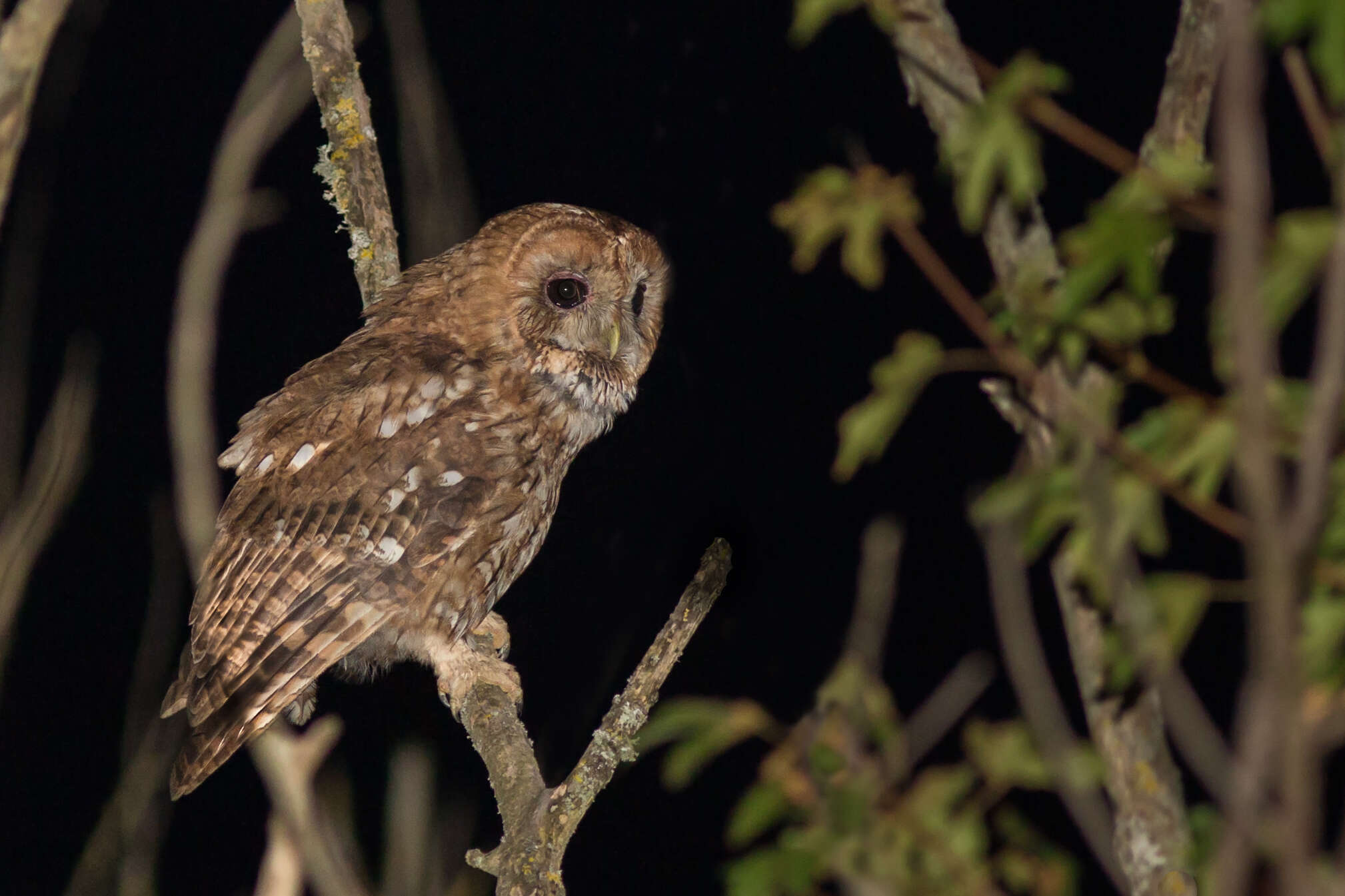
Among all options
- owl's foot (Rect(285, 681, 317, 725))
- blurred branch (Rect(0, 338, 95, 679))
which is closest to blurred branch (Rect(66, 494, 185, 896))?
blurred branch (Rect(0, 338, 95, 679))

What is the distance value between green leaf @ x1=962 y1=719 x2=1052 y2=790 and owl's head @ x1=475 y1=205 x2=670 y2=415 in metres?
1.74

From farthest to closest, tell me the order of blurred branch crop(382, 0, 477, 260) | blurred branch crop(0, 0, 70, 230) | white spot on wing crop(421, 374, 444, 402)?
white spot on wing crop(421, 374, 444, 402) < blurred branch crop(382, 0, 477, 260) < blurred branch crop(0, 0, 70, 230)

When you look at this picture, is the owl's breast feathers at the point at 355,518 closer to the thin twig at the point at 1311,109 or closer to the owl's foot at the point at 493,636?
the owl's foot at the point at 493,636

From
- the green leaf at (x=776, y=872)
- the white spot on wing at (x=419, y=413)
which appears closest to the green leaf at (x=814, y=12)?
the green leaf at (x=776, y=872)

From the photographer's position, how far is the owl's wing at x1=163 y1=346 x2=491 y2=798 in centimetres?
238

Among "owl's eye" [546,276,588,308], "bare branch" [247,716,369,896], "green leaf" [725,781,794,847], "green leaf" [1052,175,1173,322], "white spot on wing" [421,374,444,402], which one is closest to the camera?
"green leaf" [1052,175,1173,322]

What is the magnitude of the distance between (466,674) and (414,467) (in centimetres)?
43

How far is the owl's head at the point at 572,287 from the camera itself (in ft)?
8.62

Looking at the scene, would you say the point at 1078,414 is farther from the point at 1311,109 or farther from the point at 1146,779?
the point at 1146,779

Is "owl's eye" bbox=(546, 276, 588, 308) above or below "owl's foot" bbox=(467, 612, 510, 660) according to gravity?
above

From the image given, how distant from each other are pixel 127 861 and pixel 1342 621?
141 centimetres

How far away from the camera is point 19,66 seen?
3.55ft

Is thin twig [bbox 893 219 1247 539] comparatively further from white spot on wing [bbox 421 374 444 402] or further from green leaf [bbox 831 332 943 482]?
white spot on wing [bbox 421 374 444 402]

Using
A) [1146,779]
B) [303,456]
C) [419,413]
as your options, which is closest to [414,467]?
[419,413]
